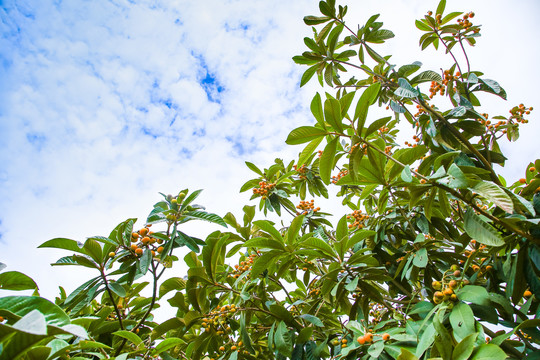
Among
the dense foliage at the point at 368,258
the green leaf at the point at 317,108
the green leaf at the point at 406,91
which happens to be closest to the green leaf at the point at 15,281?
the dense foliage at the point at 368,258

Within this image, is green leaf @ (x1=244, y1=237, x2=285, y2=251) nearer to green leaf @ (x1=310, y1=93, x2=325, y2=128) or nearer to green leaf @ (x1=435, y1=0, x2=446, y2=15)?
green leaf @ (x1=310, y1=93, x2=325, y2=128)

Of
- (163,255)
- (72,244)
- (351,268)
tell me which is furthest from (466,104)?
(72,244)

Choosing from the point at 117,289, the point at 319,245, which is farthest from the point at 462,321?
the point at 117,289

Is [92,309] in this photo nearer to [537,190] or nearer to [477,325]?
[477,325]

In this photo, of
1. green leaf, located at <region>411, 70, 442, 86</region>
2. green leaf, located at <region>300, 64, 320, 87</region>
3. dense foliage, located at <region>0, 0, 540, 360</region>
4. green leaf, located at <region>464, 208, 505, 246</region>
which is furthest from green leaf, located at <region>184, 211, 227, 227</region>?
green leaf, located at <region>411, 70, 442, 86</region>

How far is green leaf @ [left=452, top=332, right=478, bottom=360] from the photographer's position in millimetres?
1175

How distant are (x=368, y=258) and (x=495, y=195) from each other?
2.69 feet

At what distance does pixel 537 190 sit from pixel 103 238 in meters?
2.61

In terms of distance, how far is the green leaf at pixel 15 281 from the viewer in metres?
1.26

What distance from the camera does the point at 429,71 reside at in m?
2.71

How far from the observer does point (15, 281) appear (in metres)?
1.29

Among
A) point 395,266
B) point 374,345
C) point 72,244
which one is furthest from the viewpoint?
point 395,266

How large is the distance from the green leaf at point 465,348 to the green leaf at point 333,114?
1.26 metres

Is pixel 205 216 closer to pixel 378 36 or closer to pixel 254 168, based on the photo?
pixel 254 168
